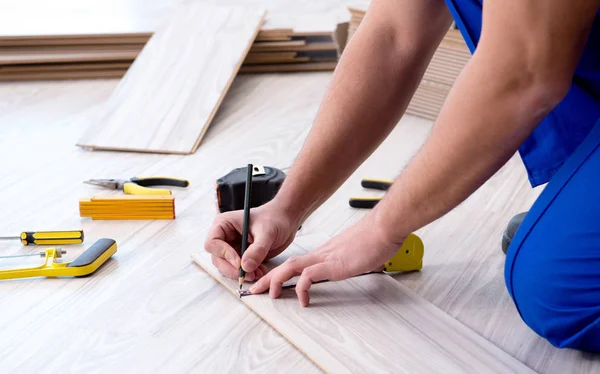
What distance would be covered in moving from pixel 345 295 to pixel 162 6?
10.0 feet

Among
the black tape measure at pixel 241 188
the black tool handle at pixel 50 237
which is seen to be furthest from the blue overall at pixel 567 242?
the black tool handle at pixel 50 237

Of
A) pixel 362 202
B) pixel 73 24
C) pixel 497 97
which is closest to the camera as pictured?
pixel 497 97

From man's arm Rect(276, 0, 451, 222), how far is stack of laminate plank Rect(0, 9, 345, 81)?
5.93 ft

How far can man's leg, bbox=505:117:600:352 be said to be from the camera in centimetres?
129

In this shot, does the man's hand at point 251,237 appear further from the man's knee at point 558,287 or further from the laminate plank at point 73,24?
the laminate plank at point 73,24

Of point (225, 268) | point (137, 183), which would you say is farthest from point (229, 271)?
point (137, 183)

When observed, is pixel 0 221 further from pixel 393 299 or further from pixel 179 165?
pixel 393 299

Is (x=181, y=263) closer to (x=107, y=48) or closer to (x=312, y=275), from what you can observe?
(x=312, y=275)

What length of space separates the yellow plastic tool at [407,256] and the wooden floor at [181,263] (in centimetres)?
4

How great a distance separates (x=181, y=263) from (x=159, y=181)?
1.64 feet

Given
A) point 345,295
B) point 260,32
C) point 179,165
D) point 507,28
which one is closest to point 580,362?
point 345,295

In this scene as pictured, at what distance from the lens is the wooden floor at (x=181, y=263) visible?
144 cm

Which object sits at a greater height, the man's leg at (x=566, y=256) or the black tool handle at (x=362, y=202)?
the man's leg at (x=566, y=256)

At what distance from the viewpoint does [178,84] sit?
2924 millimetres
